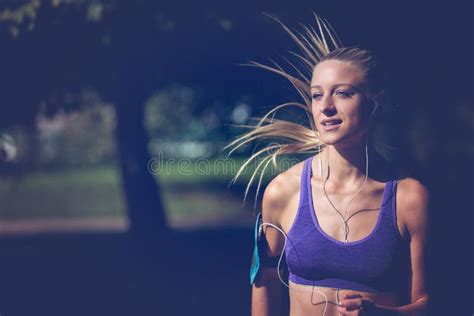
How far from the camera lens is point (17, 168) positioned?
1066cm

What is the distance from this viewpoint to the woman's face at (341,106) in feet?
10.6

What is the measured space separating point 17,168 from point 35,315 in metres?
4.64

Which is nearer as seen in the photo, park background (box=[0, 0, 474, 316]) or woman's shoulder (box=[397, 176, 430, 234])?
woman's shoulder (box=[397, 176, 430, 234])

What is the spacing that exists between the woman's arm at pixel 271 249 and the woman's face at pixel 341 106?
0.32m

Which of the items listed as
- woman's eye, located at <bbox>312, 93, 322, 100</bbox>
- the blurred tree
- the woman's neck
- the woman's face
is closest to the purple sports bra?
the woman's neck

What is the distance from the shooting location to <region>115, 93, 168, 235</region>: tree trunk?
335 inches

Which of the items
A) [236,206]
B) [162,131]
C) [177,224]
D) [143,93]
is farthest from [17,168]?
[236,206]

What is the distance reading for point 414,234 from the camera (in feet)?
10.2

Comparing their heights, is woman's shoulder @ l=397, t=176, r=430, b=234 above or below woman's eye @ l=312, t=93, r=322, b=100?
below

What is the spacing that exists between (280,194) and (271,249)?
0.28 metres

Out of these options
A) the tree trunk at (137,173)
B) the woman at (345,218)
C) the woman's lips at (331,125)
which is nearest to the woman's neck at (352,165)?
the woman at (345,218)

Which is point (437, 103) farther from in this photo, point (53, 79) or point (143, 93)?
point (53, 79)

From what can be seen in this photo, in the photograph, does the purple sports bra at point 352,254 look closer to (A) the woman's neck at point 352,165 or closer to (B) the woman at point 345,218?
(B) the woman at point 345,218

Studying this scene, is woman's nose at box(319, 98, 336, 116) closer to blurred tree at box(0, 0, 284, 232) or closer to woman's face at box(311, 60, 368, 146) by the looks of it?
woman's face at box(311, 60, 368, 146)
